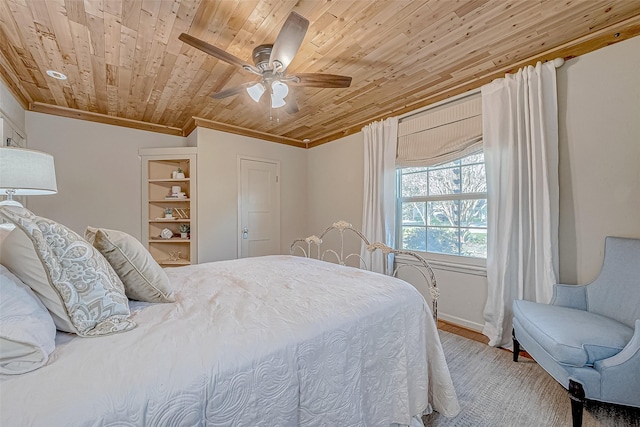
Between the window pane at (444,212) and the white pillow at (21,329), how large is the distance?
125 inches

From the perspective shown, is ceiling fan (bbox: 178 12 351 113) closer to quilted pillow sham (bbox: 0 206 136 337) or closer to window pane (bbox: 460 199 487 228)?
quilted pillow sham (bbox: 0 206 136 337)

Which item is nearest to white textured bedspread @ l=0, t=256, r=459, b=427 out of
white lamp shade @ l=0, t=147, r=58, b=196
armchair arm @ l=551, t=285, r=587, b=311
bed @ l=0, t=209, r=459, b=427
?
bed @ l=0, t=209, r=459, b=427

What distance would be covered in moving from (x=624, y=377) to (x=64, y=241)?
105 inches

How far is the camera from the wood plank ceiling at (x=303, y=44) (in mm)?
1744

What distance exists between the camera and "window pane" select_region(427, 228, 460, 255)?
297 centimetres

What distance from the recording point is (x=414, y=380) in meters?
1.42

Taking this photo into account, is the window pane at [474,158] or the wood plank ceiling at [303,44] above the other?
the wood plank ceiling at [303,44]

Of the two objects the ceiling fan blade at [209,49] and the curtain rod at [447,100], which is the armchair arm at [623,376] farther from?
the ceiling fan blade at [209,49]

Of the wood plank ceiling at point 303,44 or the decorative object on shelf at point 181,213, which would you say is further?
the decorative object on shelf at point 181,213

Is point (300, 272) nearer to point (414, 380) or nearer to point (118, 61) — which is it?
point (414, 380)

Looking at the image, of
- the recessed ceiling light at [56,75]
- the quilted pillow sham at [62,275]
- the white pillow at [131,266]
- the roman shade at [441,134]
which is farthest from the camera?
the roman shade at [441,134]

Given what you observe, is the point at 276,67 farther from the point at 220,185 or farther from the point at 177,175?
the point at 177,175

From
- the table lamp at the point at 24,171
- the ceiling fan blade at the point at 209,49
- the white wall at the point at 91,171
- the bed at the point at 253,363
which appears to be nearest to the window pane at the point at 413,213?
the bed at the point at 253,363

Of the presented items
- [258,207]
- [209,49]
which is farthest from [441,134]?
[258,207]
